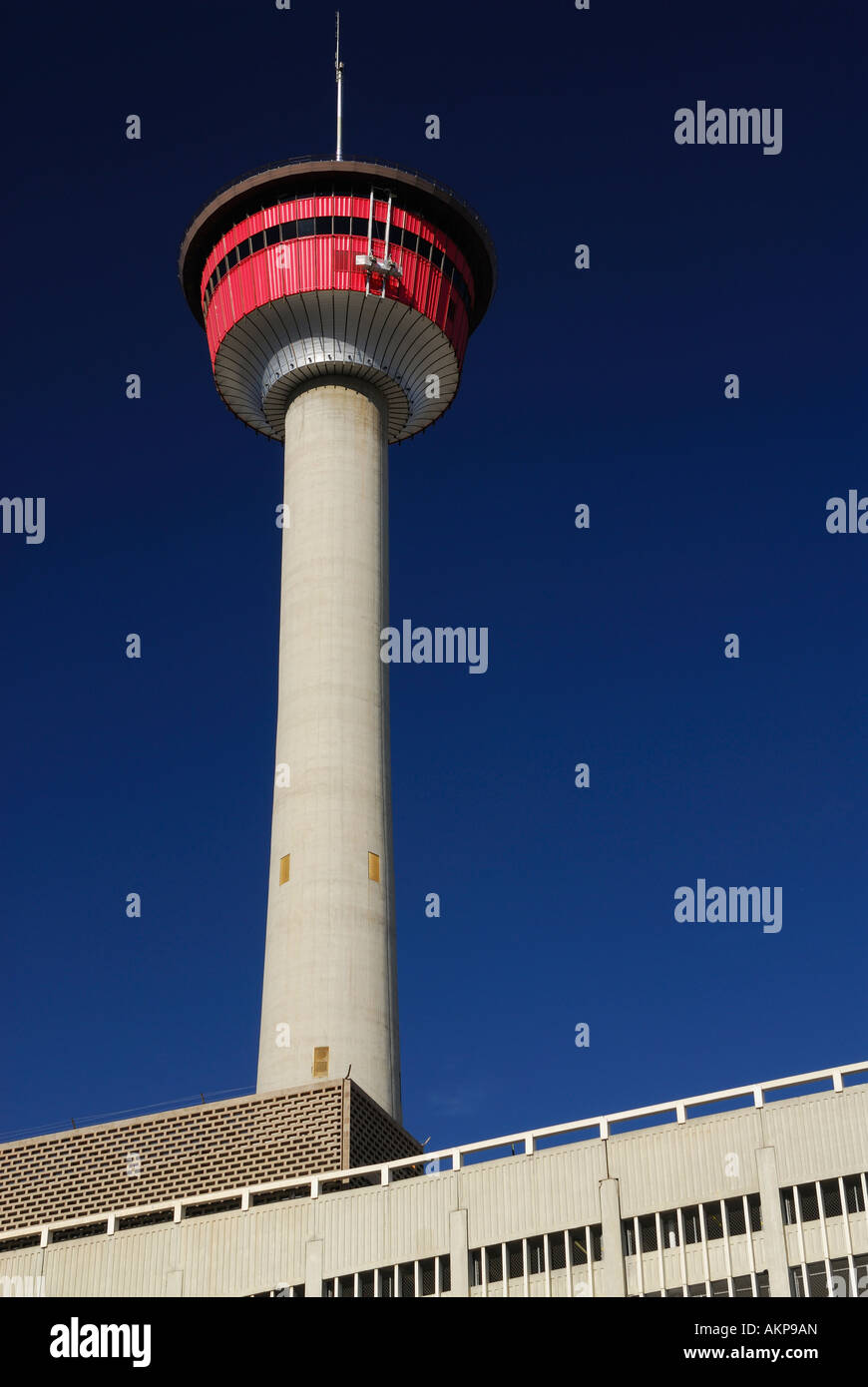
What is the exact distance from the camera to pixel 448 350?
88.2 m

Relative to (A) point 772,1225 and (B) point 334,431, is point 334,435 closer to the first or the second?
(B) point 334,431

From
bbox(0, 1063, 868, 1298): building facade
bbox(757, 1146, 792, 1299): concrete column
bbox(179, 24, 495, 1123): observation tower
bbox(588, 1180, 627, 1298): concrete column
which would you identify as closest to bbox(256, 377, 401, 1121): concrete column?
bbox(179, 24, 495, 1123): observation tower

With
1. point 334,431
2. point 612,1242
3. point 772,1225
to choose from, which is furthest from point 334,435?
point 772,1225

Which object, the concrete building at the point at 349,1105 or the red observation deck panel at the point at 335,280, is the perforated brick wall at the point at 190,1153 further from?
the red observation deck panel at the point at 335,280

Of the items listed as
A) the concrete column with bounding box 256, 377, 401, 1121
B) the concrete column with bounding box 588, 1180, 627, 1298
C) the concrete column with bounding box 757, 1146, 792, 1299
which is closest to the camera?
the concrete column with bounding box 757, 1146, 792, 1299

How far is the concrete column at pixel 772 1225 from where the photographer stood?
42625 mm

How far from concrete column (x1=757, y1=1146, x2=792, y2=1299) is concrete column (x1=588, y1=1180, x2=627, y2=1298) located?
14.3 ft

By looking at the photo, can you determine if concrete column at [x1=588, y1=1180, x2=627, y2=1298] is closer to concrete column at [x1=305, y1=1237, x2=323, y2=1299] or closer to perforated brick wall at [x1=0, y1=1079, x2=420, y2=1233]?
concrete column at [x1=305, y1=1237, x2=323, y2=1299]

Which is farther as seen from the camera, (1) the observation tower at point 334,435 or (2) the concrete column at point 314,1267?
(1) the observation tower at point 334,435

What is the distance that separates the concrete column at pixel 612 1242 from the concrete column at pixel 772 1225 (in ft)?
14.3

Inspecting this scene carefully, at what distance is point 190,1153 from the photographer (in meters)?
60.0

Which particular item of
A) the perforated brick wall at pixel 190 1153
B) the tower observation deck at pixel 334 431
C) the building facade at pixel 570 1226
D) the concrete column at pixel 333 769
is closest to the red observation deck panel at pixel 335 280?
the tower observation deck at pixel 334 431

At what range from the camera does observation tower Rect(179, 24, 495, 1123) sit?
72.3 metres

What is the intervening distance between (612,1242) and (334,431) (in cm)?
5090
